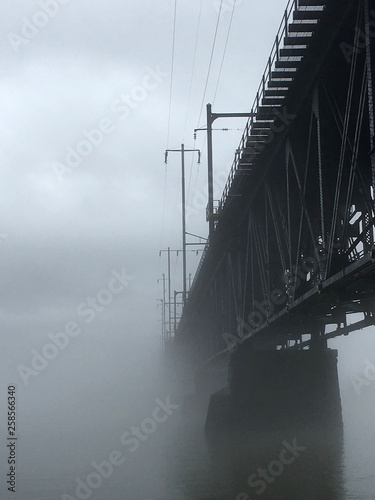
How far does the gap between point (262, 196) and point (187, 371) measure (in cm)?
7800

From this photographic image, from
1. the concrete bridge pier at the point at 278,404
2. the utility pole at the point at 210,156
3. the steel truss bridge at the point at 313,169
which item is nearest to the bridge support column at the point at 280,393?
the concrete bridge pier at the point at 278,404

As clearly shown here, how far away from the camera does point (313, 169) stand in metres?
24.0

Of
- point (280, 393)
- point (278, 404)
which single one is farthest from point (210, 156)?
point (278, 404)

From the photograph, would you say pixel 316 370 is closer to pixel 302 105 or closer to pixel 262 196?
pixel 262 196

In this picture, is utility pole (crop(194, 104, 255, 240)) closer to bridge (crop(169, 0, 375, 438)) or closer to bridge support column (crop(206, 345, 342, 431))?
bridge (crop(169, 0, 375, 438))

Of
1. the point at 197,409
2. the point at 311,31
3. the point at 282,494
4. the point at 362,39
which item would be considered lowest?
the point at 282,494

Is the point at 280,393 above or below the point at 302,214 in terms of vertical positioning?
below

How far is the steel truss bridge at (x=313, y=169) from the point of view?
18266mm

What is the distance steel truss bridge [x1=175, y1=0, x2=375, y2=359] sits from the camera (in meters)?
18.3

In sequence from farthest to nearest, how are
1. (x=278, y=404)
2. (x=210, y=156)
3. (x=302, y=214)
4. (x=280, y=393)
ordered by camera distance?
(x=210, y=156) < (x=280, y=393) < (x=278, y=404) < (x=302, y=214)

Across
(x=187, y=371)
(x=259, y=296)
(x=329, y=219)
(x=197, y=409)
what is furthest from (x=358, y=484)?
(x=187, y=371)

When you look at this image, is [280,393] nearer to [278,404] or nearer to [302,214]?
[278,404]

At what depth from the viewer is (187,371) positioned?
106m

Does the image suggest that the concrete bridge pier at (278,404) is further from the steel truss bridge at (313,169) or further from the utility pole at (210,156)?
the utility pole at (210,156)
